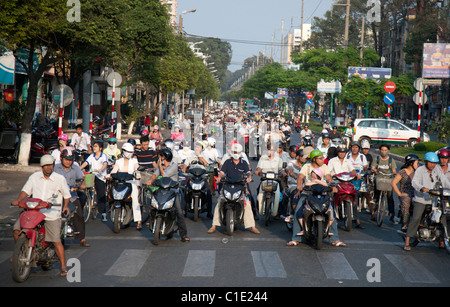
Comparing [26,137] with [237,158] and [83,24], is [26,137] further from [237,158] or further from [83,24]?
[237,158]

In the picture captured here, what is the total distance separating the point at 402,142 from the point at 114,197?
1204 inches

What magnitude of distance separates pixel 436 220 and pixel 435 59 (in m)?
33.2

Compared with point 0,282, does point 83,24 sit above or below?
above

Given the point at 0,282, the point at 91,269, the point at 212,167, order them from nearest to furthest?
1. the point at 0,282
2. the point at 91,269
3. the point at 212,167

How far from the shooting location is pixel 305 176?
11.4 metres

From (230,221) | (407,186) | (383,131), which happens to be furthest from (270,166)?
(383,131)

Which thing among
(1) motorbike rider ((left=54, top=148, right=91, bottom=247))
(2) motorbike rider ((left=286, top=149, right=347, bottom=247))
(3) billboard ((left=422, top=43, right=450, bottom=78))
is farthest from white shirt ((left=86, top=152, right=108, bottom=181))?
(3) billboard ((left=422, top=43, right=450, bottom=78))

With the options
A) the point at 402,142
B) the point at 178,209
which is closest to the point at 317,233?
the point at 178,209

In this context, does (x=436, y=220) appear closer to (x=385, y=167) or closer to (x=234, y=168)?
(x=385, y=167)

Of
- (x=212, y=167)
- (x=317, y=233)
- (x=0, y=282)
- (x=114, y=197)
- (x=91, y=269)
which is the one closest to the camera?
(x=0, y=282)

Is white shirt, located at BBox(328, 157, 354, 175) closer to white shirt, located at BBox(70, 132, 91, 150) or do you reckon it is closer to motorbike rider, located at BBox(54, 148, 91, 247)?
motorbike rider, located at BBox(54, 148, 91, 247)

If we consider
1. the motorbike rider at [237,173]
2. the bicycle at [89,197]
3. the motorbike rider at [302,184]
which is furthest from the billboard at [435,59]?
the bicycle at [89,197]

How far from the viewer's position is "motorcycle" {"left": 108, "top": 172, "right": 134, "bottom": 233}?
37.4ft

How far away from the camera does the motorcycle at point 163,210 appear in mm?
10500
